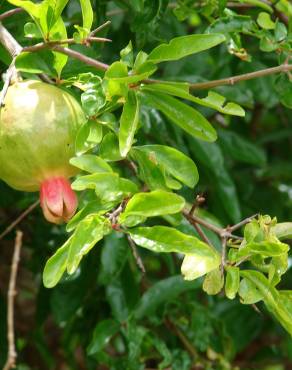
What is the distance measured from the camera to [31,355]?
2.62 m

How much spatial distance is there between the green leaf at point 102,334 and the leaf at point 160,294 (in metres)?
0.07

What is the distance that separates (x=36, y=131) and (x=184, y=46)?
218 millimetres

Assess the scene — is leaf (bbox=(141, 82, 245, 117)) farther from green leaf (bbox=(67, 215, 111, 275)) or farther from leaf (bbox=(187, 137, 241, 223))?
leaf (bbox=(187, 137, 241, 223))

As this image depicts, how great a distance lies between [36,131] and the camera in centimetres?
107

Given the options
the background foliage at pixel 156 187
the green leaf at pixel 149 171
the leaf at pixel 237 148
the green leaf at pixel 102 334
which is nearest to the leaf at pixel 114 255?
the background foliage at pixel 156 187

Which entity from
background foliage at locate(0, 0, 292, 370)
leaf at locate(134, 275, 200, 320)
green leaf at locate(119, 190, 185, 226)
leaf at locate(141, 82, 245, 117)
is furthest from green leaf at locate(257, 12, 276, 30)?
leaf at locate(134, 275, 200, 320)

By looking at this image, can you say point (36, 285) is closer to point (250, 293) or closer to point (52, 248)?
point (52, 248)

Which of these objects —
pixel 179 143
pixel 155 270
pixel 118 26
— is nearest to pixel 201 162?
pixel 179 143

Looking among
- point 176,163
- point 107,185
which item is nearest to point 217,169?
point 176,163

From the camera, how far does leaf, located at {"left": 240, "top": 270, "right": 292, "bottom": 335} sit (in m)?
1.10

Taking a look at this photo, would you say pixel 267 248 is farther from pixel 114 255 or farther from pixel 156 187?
pixel 114 255

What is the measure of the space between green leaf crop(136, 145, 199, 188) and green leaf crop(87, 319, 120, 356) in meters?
0.80

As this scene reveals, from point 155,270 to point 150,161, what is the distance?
5.52ft

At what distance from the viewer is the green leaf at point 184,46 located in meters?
1.09
